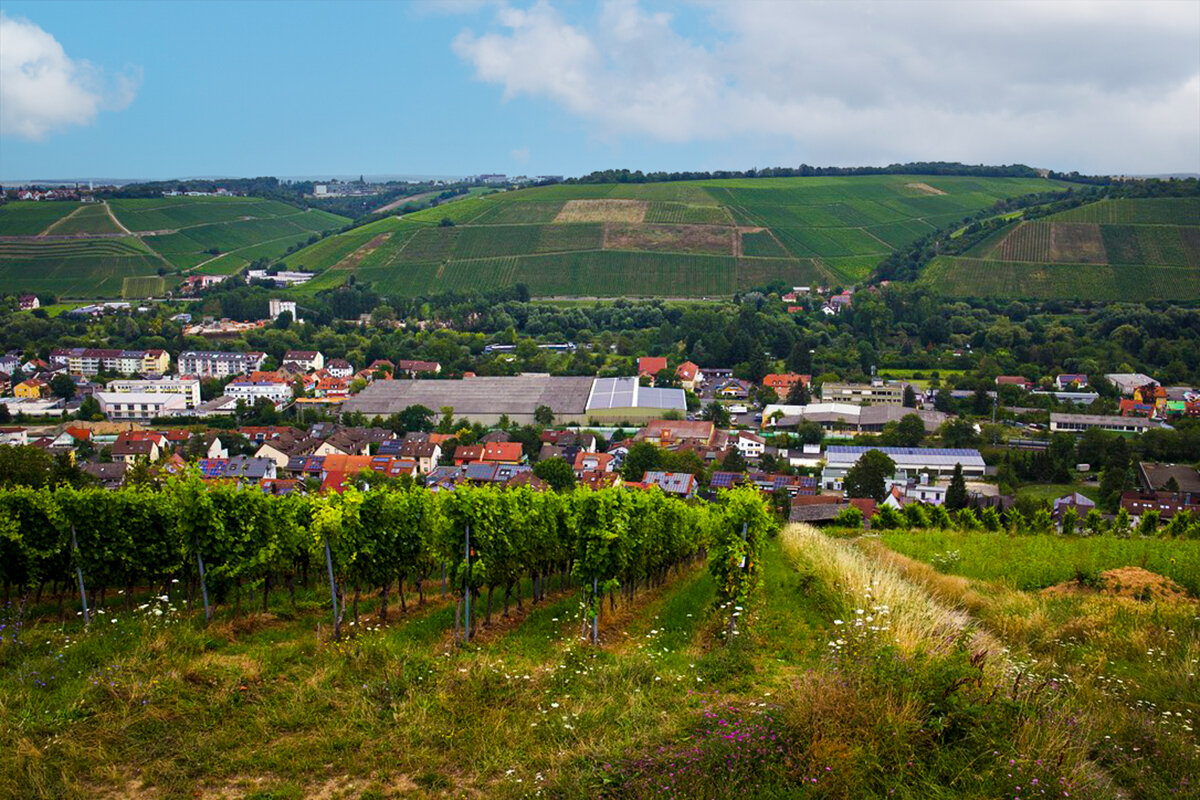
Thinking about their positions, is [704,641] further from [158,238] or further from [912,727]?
[158,238]

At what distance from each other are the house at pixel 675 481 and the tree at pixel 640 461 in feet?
5.70

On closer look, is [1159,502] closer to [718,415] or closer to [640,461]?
[640,461]

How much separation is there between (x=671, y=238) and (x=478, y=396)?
6784 cm

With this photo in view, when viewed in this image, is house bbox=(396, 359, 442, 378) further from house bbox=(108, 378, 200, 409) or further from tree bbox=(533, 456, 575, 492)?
tree bbox=(533, 456, 575, 492)

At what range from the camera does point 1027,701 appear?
24.7 feet

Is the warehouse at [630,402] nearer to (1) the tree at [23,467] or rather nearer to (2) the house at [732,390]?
(2) the house at [732,390]

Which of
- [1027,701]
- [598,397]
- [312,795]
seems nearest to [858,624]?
[1027,701]

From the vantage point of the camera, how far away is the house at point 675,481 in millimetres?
38000

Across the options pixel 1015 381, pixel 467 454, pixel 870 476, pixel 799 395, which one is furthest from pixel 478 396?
pixel 1015 381

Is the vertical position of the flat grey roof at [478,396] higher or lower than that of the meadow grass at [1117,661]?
lower

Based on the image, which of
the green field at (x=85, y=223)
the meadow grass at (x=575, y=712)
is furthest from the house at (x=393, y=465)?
the green field at (x=85, y=223)

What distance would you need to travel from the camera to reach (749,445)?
161 ft

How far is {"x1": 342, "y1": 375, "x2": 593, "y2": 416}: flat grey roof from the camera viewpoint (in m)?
56.8

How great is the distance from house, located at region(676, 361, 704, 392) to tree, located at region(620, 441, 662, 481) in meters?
23.2
